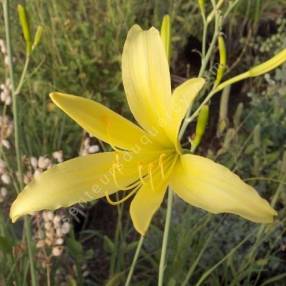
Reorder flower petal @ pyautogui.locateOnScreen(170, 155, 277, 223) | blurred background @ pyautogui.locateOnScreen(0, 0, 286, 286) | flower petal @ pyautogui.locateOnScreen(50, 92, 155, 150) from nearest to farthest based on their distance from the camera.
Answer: flower petal @ pyautogui.locateOnScreen(170, 155, 277, 223) → flower petal @ pyautogui.locateOnScreen(50, 92, 155, 150) → blurred background @ pyautogui.locateOnScreen(0, 0, 286, 286)

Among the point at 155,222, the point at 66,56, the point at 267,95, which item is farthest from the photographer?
the point at 66,56

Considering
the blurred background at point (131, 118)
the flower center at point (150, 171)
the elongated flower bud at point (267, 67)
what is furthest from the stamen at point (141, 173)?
the blurred background at point (131, 118)

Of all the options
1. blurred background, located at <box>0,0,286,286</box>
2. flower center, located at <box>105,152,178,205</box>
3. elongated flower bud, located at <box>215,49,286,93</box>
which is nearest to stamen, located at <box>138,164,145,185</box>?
flower center, located at <box>105,152,178,205</box>

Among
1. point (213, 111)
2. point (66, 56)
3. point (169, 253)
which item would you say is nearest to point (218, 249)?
point (169, 253)

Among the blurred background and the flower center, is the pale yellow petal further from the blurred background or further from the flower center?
the blurred background

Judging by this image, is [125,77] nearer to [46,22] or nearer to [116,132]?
[116,132]

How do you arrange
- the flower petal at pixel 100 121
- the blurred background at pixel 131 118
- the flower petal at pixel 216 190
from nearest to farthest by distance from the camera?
the flower petal at pixel 216 190 < the flower petal at pixel 100 121 < the blurred background at pixel 131 118

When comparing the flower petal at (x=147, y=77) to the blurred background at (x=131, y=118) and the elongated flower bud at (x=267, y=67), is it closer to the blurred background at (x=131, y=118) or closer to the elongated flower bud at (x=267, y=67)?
the elongated flower bud at (x=267, y=67)
